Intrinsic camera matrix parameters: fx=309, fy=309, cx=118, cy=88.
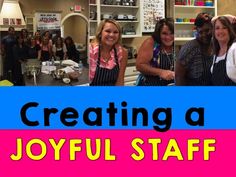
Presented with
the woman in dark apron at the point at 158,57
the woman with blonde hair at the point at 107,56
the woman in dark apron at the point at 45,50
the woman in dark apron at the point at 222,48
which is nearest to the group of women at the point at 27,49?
the woman in dark apron at the point at 45,50

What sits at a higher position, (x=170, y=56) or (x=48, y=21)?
(x=48, y=21)

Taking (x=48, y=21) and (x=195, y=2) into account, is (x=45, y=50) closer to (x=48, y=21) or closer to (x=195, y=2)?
(x=48, y=21)

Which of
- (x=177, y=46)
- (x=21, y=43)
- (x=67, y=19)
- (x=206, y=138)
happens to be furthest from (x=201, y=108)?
(x=21, y=43)

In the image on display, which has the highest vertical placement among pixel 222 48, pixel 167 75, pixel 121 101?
pixel 222 48

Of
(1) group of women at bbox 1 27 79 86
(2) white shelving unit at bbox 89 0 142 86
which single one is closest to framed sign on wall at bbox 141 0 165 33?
(2) white shelving unit at bbox 89 0 142 86

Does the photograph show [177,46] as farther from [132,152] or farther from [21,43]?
[21,43]

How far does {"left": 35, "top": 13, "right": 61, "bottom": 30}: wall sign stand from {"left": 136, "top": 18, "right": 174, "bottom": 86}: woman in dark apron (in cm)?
43

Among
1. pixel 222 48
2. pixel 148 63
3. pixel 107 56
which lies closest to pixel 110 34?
pixel 107 56

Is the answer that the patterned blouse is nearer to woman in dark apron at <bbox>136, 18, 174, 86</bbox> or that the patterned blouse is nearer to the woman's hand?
woman in dark apron at <bbox>136, 18, 174, 86</bbox>

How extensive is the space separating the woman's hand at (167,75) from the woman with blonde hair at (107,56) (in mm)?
189

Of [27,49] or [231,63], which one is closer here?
[231,63]

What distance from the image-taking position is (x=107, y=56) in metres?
1.50

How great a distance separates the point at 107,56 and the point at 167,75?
31 cm

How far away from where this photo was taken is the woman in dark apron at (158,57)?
1499 mm
